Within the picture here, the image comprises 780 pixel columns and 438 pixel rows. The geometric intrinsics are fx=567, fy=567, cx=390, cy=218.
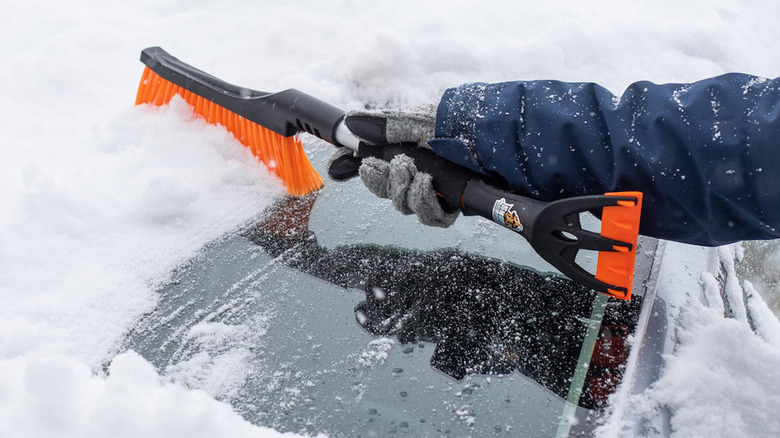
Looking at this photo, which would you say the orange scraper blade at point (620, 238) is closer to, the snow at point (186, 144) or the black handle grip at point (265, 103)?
the snow at point (186, 144)

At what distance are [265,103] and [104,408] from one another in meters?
0.97

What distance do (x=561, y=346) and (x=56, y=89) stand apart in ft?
6.89

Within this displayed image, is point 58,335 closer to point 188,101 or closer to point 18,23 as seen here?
point 188,101

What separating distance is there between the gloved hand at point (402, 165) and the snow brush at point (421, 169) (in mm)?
33

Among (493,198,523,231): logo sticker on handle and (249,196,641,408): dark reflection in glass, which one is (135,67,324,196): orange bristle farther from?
(493,198,523,231): logo sticker on handle

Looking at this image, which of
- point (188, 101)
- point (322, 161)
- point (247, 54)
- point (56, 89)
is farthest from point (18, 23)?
point (322, 161)

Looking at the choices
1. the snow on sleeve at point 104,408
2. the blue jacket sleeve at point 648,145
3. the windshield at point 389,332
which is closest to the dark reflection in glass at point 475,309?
the windshield at point 389,332

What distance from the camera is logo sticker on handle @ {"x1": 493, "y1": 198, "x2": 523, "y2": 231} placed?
46.8 inches

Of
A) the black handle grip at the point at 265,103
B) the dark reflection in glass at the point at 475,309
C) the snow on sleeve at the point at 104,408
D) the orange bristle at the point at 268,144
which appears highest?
the black handle grip at the point at 265,103

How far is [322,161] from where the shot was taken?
73.6 inches

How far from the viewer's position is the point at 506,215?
3.95 ft

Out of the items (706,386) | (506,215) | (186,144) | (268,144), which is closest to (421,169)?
(506,215)

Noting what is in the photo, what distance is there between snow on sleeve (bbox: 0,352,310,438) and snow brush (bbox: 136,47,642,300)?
64 cm

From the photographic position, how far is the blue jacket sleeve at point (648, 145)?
100 cm
